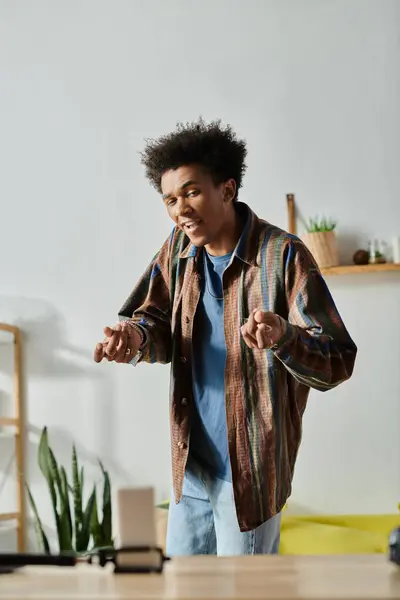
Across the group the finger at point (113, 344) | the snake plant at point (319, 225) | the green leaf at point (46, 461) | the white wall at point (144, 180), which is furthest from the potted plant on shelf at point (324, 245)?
the finger at point (113, 344)

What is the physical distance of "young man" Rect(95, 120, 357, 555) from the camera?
5.94 feet

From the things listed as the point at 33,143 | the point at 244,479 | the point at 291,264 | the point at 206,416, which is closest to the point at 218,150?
the point at 291,264

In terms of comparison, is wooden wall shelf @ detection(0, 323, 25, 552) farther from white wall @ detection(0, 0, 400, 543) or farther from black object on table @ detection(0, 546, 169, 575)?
black object on table @ detection(0, 546, 169, 575)

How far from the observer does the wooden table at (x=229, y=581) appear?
2.79ft

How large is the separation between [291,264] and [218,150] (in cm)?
38

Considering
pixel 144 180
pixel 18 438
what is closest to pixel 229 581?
pixel 18 438

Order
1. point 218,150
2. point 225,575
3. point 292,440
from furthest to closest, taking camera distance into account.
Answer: point 218,150
point 292,440
point 225,575

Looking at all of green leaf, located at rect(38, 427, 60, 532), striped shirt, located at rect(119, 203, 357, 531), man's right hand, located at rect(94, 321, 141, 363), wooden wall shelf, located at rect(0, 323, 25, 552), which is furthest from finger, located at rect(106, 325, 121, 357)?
wooden wall shelf, located at rect(0, 323, 25, 552)

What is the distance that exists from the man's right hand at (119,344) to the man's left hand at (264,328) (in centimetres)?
35

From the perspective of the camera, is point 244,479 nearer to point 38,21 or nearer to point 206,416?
point 206,416

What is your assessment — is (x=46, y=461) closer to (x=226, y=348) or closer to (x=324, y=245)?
(x=324, y=245)

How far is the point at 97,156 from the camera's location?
4070mm

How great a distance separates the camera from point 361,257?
3.74 meters

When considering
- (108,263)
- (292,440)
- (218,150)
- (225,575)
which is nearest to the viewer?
(225,575)
